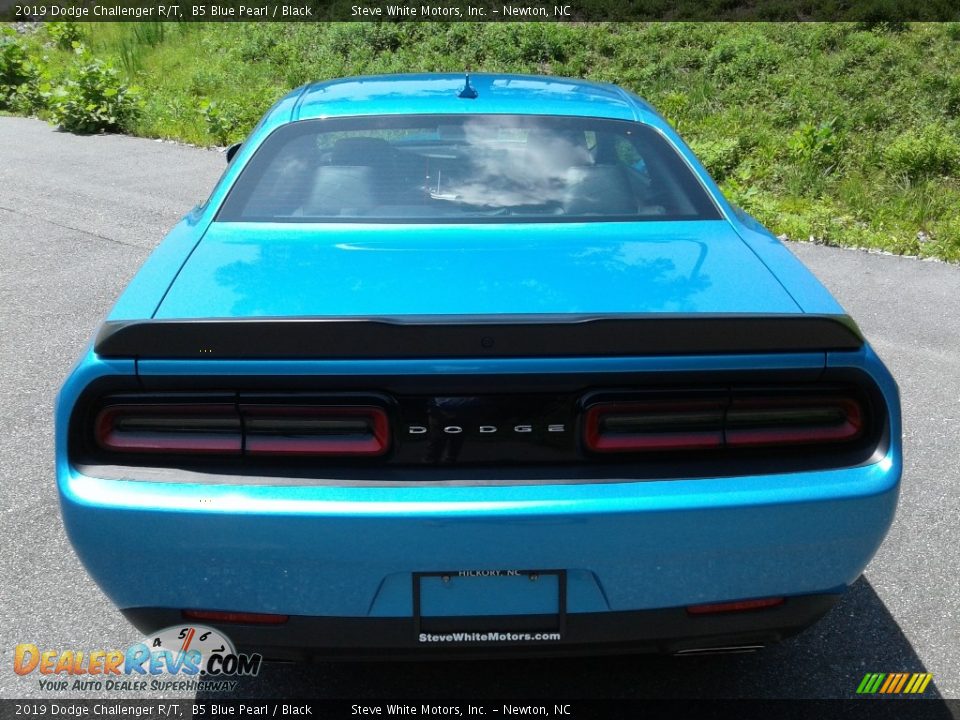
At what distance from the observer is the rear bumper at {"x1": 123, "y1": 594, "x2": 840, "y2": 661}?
2.19 meters

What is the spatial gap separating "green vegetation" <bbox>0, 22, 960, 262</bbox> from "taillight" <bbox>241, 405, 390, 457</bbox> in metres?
6.69

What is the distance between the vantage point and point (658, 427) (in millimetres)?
2217

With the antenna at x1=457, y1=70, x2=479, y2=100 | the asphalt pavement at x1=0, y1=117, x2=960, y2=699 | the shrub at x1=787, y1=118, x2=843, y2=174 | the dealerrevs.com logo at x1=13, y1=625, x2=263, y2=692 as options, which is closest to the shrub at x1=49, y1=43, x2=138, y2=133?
the asphalt pavement at x1=0, y1=117, x2=960, y2=699

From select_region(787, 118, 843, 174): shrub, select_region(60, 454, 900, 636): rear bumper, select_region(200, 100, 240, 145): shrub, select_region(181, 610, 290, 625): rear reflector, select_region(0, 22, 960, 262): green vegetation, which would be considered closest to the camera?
select_region(60, 454, 900, 636): rear bumper

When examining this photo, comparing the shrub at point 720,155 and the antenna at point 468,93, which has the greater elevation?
the antenna at point 468,93

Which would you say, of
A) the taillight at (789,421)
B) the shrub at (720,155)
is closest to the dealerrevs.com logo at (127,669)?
the taillight at (789,421)

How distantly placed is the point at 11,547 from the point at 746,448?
8.37ft

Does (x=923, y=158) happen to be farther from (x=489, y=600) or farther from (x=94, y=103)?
(x=94, y=103)

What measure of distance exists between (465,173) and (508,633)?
157 cm

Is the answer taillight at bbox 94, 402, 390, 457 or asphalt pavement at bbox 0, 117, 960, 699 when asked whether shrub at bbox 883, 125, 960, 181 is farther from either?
taillight at bbox 94, 402, 390, 457

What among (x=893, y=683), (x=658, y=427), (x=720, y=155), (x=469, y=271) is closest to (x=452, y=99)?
(x=469, y=271)

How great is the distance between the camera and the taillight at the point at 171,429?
219 cm

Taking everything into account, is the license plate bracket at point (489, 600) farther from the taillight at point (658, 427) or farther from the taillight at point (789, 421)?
the taillight at point (789, 421)

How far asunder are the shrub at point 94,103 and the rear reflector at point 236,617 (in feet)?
40.5
